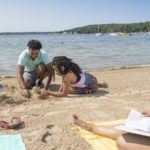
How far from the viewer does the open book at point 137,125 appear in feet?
10.8

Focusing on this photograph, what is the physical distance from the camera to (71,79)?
20.7 ft

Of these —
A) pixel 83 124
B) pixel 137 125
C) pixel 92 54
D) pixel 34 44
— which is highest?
pixel 34 44

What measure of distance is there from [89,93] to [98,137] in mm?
2566

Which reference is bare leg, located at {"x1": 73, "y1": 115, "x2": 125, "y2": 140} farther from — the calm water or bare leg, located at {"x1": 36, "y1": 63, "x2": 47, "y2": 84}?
the calm water

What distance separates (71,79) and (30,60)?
48.3 inches

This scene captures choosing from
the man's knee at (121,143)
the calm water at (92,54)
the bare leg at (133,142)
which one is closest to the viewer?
the bare leg at (133,142)

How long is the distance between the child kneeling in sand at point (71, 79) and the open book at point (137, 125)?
276cm

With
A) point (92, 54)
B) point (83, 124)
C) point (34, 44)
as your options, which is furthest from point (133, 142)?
point (92, 54)

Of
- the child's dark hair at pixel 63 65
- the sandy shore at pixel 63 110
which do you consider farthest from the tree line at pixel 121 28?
the child's dark hair at pixel 63 65

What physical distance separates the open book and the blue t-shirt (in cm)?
378

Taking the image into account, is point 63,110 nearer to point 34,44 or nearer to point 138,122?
point 34,44

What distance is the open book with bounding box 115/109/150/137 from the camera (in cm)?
330

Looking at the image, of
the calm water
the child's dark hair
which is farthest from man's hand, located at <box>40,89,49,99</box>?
the calm water

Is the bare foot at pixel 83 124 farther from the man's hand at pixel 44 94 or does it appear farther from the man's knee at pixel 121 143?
the man's hand at pixel 44 94
